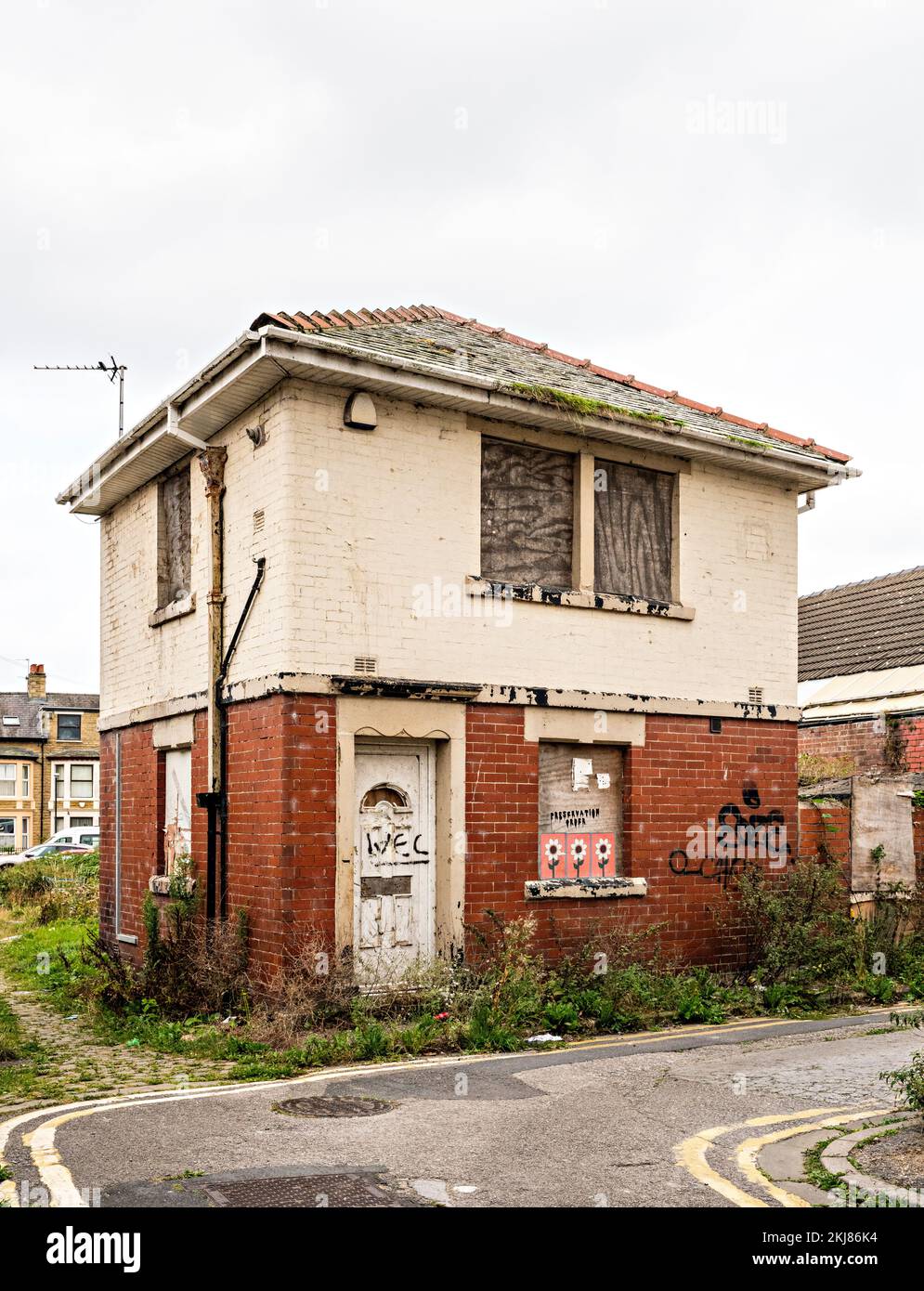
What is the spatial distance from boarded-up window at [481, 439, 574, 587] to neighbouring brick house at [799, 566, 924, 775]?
8118 mm

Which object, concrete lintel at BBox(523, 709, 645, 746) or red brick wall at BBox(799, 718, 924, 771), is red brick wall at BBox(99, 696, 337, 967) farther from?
red brick wall at BBox(799, 718, 924, 771)

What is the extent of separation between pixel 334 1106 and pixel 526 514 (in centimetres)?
653

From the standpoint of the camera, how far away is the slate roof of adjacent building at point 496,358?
11742mm

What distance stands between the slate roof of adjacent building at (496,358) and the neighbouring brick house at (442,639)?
2.8 inches

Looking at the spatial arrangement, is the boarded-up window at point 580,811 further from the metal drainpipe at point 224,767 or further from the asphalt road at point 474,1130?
the metal drainpipe at point 224,767

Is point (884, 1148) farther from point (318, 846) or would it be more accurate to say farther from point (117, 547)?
point (117, 547)

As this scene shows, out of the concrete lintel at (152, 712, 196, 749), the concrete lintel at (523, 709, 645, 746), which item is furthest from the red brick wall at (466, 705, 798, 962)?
the concrete lintel at (152, 712, 196, 749)

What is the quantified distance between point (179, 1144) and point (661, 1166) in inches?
101

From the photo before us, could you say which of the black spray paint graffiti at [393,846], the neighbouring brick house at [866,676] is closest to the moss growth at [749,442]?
the black spray paint graffiti at [393,846]

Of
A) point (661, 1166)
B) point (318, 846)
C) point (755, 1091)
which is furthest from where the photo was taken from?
point (318, 846)

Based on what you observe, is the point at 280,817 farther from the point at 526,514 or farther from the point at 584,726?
the point at 526,514

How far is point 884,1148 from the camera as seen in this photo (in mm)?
6477

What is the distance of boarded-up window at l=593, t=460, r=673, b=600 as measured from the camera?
1321 cm
